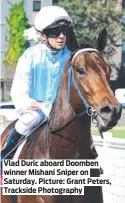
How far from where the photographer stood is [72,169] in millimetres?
5117

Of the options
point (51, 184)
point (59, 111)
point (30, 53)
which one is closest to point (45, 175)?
point (51, 184)

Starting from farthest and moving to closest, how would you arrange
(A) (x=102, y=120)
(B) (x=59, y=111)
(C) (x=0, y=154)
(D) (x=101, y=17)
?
(D) (x=101, y=17), (C) (x=0, y=154), (B) (x=59, y=111), (A) (x=102, y=120)

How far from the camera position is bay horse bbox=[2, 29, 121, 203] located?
4.59 m

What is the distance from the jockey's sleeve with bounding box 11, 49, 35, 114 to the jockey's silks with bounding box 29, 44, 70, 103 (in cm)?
4

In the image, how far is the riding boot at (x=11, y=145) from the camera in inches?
218

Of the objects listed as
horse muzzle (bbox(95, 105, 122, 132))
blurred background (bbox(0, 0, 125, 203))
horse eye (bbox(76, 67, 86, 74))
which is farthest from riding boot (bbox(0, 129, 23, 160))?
blurred background (bbox(0, 0, 125, 203))

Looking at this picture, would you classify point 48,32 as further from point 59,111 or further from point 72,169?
point 72,169

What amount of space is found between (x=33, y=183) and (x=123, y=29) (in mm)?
36704

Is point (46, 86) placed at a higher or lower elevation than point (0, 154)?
higher

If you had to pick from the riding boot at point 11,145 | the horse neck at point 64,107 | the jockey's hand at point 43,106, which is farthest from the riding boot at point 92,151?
the riding boot at point 11,145

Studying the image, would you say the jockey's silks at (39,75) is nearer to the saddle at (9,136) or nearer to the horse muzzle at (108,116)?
the saddle at (9,136)

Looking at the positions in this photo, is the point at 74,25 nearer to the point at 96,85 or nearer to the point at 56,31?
the point at 56,31

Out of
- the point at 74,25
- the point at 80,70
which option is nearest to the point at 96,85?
the point at 80,70

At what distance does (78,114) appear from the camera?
488 centimetres
